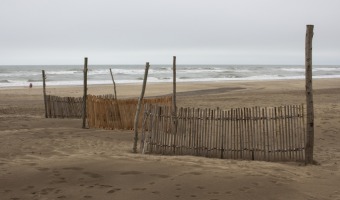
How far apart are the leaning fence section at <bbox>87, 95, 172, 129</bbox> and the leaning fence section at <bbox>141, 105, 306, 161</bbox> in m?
2.84

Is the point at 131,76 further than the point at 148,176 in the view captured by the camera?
Yes

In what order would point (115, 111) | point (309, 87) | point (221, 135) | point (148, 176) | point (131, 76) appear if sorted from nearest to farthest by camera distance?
point (148, 176), point (309, 87), point (221, 135), point (115, 111), point (131, 76)

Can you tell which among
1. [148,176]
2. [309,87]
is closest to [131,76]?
[309,87]

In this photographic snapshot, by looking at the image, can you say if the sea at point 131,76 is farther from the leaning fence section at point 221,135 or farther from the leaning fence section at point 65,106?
the leaning fence section at point 221,135

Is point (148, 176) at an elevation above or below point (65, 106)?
below

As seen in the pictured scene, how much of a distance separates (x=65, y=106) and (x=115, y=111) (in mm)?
3480

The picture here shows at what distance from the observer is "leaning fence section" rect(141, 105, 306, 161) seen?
8.15 m

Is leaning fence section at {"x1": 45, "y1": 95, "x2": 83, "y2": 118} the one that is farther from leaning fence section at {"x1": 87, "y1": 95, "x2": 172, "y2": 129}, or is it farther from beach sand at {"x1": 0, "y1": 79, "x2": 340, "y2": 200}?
beach sand at {"x1": 0, "y1": 79, "x2": 340, "y2": 200}

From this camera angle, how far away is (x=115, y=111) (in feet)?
39.5

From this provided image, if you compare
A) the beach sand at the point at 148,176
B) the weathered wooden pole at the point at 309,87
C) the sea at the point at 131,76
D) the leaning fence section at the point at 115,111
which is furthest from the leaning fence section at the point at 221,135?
the sea at the point at 131,76

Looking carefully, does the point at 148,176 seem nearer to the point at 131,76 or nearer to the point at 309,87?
the point at 309,87

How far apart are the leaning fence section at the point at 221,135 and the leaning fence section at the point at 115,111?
284 cm

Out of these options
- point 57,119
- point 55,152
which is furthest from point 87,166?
point 57,119

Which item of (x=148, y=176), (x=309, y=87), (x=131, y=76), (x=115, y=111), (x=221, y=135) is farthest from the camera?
(x=131, y=76)
